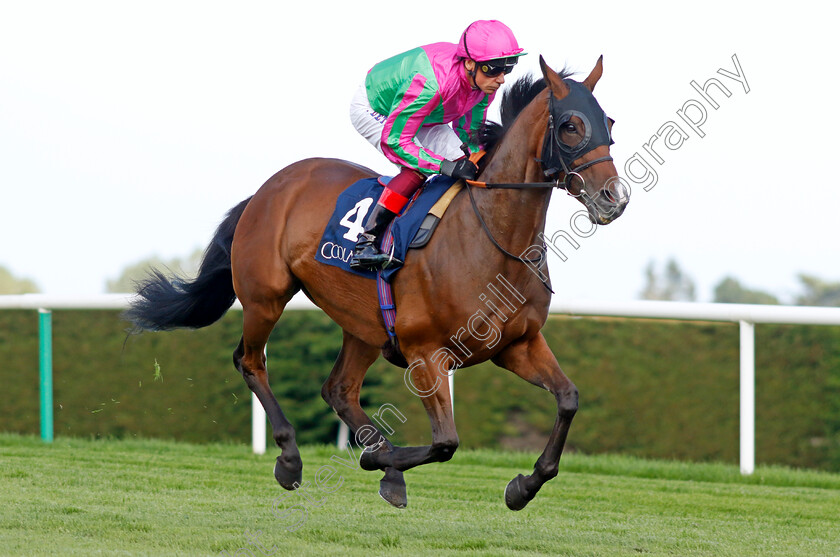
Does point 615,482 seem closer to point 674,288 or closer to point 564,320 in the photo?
point 564,320

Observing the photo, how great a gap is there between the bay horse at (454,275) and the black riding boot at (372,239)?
114 millimetres

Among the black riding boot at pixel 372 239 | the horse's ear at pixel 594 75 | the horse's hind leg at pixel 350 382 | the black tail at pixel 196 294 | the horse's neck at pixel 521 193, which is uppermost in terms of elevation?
the horse's ear at pixel 594 75

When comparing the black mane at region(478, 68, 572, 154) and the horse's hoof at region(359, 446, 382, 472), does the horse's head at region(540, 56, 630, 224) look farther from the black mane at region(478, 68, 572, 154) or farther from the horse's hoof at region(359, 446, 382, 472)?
the horse's hoof at region(359, 446, 382, 472)

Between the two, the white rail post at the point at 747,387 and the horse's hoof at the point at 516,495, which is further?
the white rail post at the point at 747,387

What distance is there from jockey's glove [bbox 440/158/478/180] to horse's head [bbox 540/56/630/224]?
35 cm

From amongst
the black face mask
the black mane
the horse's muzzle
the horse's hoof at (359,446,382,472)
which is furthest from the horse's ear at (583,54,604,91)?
the horse's hoof at (359,446,382,472)

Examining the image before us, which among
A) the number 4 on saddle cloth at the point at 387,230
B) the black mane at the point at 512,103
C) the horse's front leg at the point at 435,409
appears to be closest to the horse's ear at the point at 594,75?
the black mane at the point at 512,103

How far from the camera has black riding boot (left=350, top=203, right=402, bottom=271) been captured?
402cm

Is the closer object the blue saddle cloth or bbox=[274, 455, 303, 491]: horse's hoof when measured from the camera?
the blue saddle cloth

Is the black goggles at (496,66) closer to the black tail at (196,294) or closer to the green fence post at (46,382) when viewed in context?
the black tail at (196,294)

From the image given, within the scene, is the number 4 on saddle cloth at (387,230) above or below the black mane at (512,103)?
below

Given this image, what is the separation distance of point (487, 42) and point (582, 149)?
0.64 m

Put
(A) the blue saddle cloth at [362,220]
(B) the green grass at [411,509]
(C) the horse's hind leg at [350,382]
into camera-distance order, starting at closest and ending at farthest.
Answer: (B) the green grass at [411,509]
(A) the blue saddle cloth at [362,220]
(C) the horse's hind leg at [350,382]

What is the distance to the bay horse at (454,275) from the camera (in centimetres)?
362
